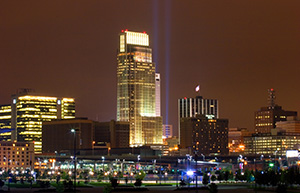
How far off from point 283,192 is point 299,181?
29722 millimetres

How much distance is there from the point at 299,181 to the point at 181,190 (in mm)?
23961

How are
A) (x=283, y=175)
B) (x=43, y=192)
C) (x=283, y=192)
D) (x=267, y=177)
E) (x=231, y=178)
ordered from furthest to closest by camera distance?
(x=231, y=178), (x=283, y=175), (x=267, y=177), (x=43, y=192), (x=283, y=192)

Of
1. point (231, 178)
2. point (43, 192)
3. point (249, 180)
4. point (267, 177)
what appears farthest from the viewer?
point (231, 178)

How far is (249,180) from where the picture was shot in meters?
157

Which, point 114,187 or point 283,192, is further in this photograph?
point 114,187

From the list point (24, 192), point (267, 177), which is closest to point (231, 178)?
point (267, 177)

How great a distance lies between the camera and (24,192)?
113000 millimetres

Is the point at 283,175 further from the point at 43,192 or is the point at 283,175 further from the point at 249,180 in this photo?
the point at 43,192

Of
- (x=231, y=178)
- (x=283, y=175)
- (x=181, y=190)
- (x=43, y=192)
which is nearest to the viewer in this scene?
(x=43, y=192)

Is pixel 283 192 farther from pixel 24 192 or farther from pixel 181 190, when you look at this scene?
pixel 24 192

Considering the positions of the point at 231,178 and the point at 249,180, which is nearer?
the point at 249,180

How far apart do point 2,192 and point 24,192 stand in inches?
134

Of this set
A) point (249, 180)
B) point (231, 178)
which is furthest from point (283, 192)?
point (231, 178)

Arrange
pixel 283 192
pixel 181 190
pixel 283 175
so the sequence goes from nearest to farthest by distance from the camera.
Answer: pixel 283 192 → pixel 181 190 → pixel 283 175
